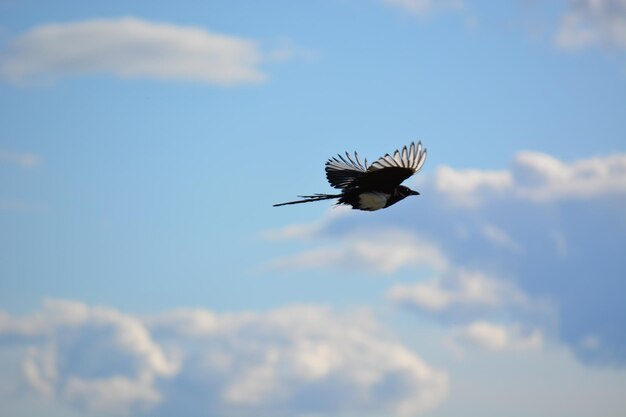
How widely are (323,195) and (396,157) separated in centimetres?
321

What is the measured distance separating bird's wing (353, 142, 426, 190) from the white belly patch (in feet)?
0.95

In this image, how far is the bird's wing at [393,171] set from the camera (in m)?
41.7

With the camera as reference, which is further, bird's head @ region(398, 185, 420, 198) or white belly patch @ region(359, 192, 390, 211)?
bird's head @ region(398, 185, 420, 198)

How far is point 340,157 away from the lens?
145 feet

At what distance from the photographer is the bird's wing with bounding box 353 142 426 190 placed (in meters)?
41.7

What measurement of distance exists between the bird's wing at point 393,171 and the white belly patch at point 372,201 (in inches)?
11.4

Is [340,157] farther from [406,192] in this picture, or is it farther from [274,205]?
[274,205]

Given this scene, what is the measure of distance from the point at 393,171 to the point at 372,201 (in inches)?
54.6

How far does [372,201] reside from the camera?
138ft

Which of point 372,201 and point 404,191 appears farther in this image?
point 404,191

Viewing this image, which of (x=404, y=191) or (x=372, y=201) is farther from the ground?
(x=404, y=191)

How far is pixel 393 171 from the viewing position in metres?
41.5

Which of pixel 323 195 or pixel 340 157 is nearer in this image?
pixel 323 195

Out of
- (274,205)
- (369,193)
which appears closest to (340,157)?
(369,193)
